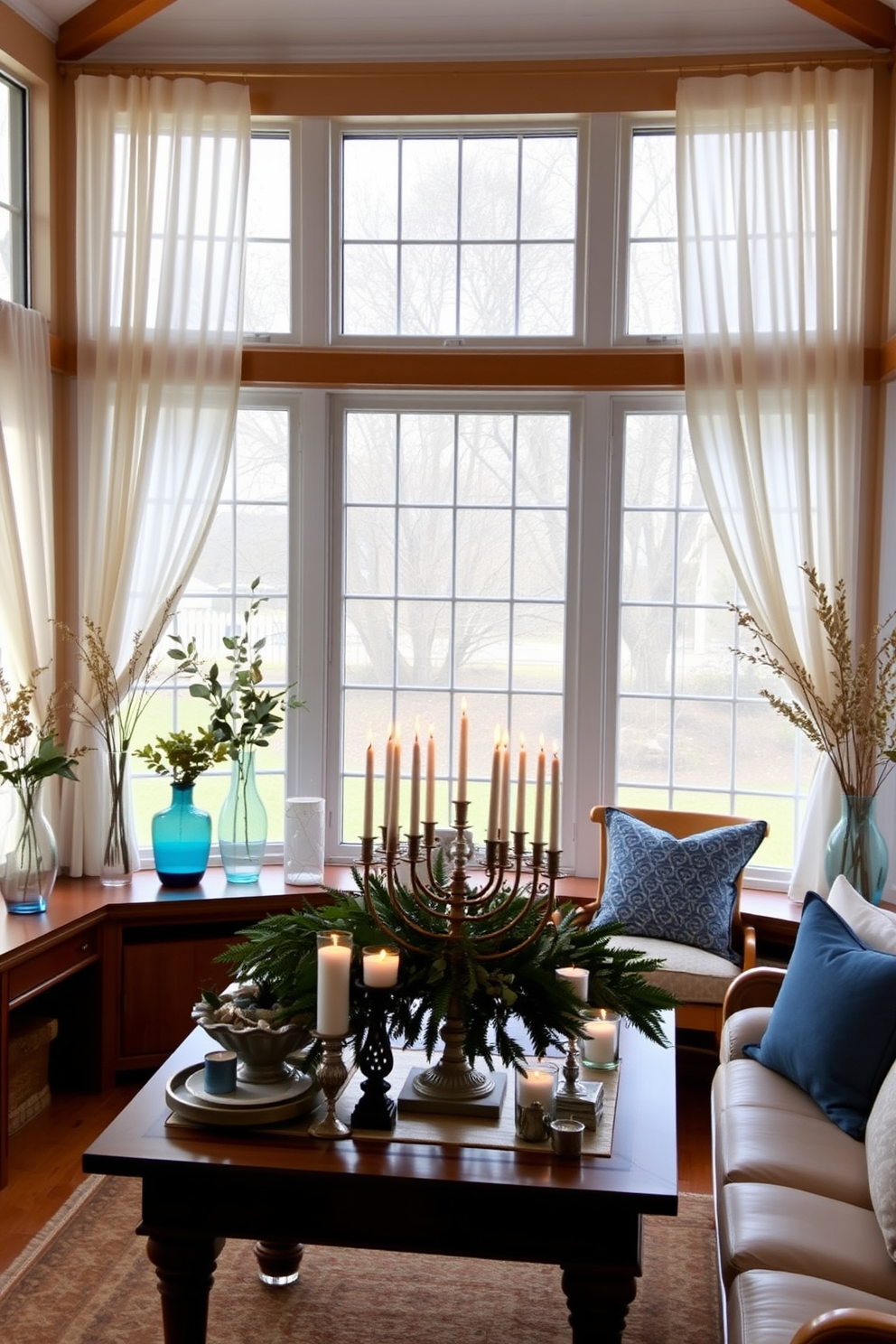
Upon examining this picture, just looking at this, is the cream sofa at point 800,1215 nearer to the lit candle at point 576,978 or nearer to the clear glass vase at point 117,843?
the lit candle at point 576,978

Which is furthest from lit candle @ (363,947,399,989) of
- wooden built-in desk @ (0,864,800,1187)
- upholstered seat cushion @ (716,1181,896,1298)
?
wooden built-in desk @ (0,864,800,1187)

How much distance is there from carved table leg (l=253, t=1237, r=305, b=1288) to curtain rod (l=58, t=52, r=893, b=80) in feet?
13.4

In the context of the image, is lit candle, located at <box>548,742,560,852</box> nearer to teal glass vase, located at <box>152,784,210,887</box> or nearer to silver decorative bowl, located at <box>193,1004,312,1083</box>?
silver decorative bowl, located at <box>193,1004,312,1083</box>

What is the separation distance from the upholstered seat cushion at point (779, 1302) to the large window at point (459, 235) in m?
3.61

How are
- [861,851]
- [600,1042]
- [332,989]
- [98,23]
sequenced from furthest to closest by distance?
1. [98,23]
2. [861,851]
3. [600,1042]
4. [332,989]

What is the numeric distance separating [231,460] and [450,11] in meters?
1.89

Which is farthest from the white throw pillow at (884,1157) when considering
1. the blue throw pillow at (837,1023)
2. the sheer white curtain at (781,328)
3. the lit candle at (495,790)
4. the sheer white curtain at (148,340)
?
the sheer white curtain at (148,340)

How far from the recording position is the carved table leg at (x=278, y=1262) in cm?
314

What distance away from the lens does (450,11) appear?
4.72m

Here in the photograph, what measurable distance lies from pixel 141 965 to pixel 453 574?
1.92 meters

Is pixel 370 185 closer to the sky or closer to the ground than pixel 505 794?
closer to the sky

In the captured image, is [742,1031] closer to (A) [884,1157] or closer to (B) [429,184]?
(A) [884,1157]

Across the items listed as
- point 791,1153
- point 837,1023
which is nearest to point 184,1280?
point 791,1153

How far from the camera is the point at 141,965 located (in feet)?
14.8
